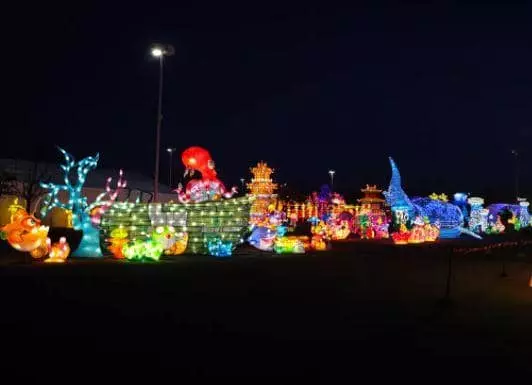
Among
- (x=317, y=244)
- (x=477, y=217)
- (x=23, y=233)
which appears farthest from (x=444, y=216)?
(x=23, y=233)

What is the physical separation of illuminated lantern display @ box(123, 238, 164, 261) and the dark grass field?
3.51 meters

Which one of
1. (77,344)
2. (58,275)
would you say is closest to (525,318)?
(77,344)

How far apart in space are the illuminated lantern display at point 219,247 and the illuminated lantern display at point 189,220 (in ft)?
0.44

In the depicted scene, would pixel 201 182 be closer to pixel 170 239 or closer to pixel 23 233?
pixel 170 239

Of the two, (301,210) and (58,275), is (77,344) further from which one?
(301,210)

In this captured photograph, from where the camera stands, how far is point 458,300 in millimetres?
10867

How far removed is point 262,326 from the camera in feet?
26.2

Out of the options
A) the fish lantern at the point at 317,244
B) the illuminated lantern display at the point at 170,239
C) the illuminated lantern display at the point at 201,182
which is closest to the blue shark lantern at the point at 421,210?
the fish lantern at the point at 317,244

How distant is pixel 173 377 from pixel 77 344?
179 cm

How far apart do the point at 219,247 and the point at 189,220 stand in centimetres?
145

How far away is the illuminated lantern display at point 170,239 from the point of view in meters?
19.4

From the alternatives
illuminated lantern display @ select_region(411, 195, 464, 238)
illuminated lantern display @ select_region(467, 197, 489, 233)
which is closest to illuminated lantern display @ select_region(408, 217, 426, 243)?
illuminated lantern display @ select_region(411, 195, 464, 238)

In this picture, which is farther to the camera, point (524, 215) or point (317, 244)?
point (524, 215)

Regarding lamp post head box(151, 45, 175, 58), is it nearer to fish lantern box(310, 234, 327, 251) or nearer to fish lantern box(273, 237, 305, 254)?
fish lantern box(273, 237, 305, 254)
